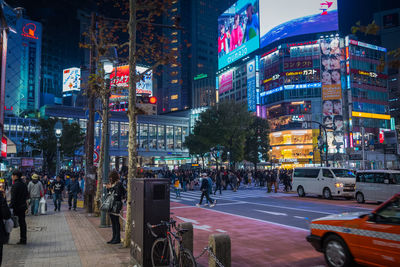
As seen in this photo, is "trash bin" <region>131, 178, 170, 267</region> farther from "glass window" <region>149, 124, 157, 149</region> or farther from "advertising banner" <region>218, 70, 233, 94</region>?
"advertising banner" <region>218, 70, 233, 94</region>

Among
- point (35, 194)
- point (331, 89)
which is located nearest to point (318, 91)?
point (331, 89)

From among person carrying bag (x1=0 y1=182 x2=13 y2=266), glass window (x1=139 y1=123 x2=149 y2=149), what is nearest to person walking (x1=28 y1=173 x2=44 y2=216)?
person carrying bag (x1=0 y1=182 x2=13 y2=266)

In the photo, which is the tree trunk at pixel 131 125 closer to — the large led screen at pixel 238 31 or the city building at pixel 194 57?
the large led screen at pixel 238 31

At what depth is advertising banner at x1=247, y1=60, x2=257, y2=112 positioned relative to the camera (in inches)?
3257

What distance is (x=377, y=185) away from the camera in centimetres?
1680

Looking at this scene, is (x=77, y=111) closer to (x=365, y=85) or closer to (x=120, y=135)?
(x=120, y=135)

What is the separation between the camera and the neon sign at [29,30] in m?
107

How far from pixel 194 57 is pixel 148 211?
15251cm

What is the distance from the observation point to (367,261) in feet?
18.3

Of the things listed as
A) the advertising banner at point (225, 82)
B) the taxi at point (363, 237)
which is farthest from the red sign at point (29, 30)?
the taxi at point (363, 237)

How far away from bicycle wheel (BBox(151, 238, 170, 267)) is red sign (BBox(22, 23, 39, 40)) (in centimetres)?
12146

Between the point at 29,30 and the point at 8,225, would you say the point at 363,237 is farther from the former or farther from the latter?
the point at 29,30

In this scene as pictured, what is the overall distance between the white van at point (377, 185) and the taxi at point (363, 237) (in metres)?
11.7

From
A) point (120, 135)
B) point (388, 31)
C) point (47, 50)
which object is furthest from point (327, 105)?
point (47, 50)
